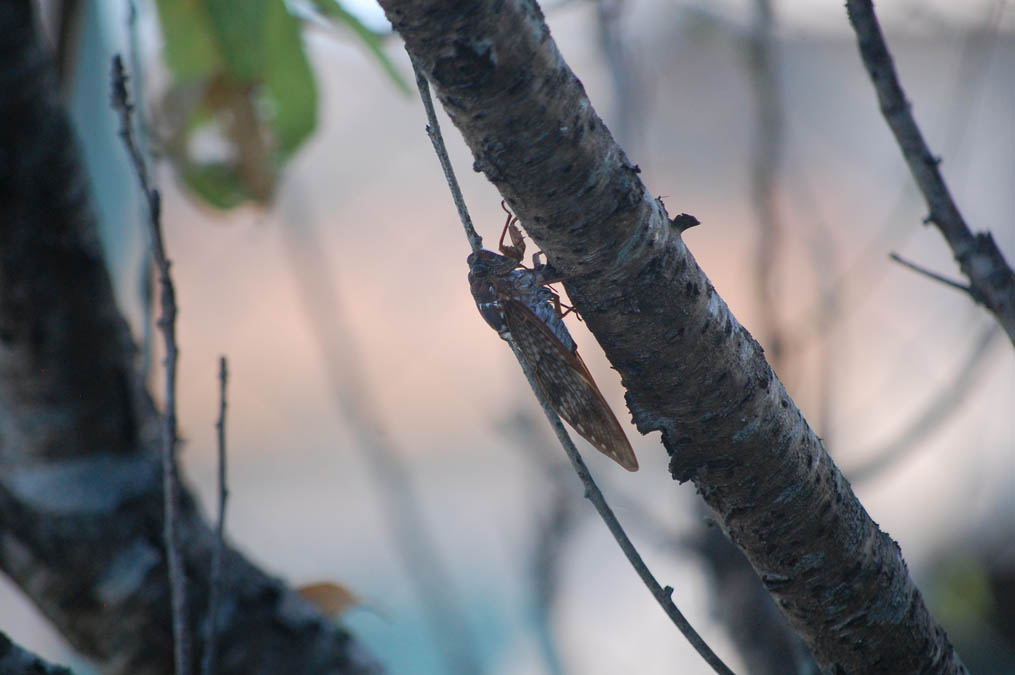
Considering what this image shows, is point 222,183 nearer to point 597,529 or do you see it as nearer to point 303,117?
point 303,117

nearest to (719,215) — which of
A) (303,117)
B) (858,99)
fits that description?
(858,99)

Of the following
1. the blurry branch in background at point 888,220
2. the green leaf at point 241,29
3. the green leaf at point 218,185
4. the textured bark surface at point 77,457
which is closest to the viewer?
the textured bark surface at point 77,457

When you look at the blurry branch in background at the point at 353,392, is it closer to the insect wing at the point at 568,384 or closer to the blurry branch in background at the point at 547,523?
the blurry branch in background at the point at 547,523

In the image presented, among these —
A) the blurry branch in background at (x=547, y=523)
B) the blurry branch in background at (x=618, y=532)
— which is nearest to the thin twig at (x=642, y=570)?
the blurry branch in background at (x=618, y=532)

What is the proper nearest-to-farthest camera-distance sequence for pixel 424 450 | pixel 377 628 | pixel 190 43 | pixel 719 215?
pixel 190 43 → pixel 719 215 → pixel 377 628 → pixel 424 450

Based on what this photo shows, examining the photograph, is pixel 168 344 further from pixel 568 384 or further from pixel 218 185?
pixel 218 185

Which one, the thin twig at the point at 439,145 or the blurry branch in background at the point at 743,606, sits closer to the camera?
the thin twig at the point at 439,145

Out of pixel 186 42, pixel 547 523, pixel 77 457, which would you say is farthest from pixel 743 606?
pixel 186 42

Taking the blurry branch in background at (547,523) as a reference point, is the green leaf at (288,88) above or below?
above
